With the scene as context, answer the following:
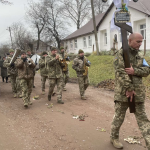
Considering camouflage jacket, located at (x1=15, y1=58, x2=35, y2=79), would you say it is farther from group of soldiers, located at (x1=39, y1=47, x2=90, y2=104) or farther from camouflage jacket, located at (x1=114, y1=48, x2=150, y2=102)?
camouflage jacket, located at (x1=114, y1=48, x2=150, y2=102)

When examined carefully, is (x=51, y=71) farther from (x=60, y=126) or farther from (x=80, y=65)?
(x=60, y=126)

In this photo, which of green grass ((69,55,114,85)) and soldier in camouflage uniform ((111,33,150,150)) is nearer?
soldier in camouflage uniform ((111,33,150,150))

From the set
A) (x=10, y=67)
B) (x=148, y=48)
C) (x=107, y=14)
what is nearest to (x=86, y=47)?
(x=107, y=14)

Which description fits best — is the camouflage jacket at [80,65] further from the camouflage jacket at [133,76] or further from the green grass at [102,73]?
the camouflage jacket at [133,76]

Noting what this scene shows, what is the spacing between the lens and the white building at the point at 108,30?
18817mm

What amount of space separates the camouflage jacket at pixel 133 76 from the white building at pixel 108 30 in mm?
11428

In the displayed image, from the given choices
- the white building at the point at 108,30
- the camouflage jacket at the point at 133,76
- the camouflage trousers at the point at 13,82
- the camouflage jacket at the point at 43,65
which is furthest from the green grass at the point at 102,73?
the camouflage jacket at the point at 133,76

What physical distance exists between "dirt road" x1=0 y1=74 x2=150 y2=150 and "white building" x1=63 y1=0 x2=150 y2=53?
9.56m

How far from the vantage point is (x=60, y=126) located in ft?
15.8

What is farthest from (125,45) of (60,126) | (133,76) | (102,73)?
(102,73)

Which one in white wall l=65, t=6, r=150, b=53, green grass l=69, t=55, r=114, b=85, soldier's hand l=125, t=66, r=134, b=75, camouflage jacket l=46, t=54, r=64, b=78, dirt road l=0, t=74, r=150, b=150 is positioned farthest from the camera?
white wall l=65, t=6, r=150, b=53

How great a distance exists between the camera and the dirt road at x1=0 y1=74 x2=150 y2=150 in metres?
3.84

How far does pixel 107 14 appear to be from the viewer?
23.9 m

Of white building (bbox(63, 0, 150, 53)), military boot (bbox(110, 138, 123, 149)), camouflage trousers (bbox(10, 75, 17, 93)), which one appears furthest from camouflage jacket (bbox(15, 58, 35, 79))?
white building (bbox(63, 0, 150, 53))
